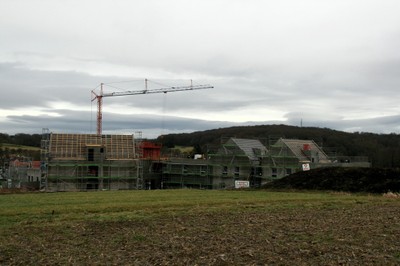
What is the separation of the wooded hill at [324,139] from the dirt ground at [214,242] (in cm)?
5996

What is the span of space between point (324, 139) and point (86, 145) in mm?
55935

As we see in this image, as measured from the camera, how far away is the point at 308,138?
102688 mm

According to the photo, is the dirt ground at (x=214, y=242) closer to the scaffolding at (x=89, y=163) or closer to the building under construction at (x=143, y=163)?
the building under construction at (x=143, y=163)

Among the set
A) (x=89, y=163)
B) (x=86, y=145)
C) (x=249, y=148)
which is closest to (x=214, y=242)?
(x=89, y=163)

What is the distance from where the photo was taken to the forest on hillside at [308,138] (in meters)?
86.8

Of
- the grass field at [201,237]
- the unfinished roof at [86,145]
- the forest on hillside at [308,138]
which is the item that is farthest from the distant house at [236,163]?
the grass field at [201,237]

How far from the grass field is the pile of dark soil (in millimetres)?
16635

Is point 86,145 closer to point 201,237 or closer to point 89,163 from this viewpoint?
point 89,163

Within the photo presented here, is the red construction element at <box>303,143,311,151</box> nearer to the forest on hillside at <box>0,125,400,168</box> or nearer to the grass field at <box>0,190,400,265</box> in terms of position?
the forest on hillside at <box>0,125,400,168</box>

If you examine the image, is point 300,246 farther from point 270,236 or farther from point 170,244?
point 170,244

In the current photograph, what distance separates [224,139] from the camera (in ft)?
255

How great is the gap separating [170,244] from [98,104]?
364 feet

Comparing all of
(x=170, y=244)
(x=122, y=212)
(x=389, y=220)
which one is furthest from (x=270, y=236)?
(x=122, y=212)

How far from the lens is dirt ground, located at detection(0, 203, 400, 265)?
888 centimetres
